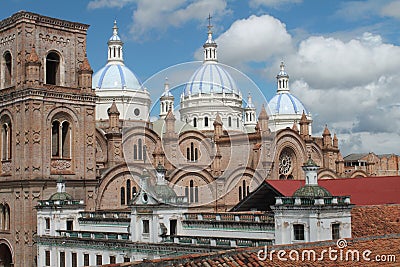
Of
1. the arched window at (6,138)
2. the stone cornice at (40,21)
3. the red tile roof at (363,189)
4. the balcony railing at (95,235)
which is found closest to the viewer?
A: the balcony railing at (95,235)

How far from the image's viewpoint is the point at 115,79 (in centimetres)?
7269

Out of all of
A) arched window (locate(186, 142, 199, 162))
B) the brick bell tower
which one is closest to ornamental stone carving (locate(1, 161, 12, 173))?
the brick bell tower

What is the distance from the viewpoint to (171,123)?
193 ft

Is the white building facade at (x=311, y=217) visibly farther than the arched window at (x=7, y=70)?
No

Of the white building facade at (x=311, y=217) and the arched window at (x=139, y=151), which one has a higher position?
the arched window at (x=139, y=151)

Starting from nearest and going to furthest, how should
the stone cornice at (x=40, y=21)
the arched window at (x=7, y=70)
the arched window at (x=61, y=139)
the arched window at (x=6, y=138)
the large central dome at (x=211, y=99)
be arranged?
1. the stone cornice at (x=40, y=21)
2. the arched window at (x=61, y=139)
3. the arched window at (x=6, y=138)
4. the arched window at (x=7, y=70)
5. the large central dome at (x=211, y=99)

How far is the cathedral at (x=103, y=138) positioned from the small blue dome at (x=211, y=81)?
0.39 ft

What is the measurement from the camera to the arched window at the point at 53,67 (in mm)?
46459

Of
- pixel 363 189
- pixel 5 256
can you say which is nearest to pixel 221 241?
pixel 363 189

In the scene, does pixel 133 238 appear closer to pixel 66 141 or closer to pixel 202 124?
pixel 66 141

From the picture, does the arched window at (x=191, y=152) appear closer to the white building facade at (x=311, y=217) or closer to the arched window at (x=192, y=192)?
the arched window at (x=192, y=192)

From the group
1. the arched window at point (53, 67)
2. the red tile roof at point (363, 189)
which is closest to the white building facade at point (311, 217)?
the red tile roof at point (363, 189)

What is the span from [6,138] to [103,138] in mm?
9596

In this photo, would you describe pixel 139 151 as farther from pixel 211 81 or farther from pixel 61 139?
pixel 61 139
